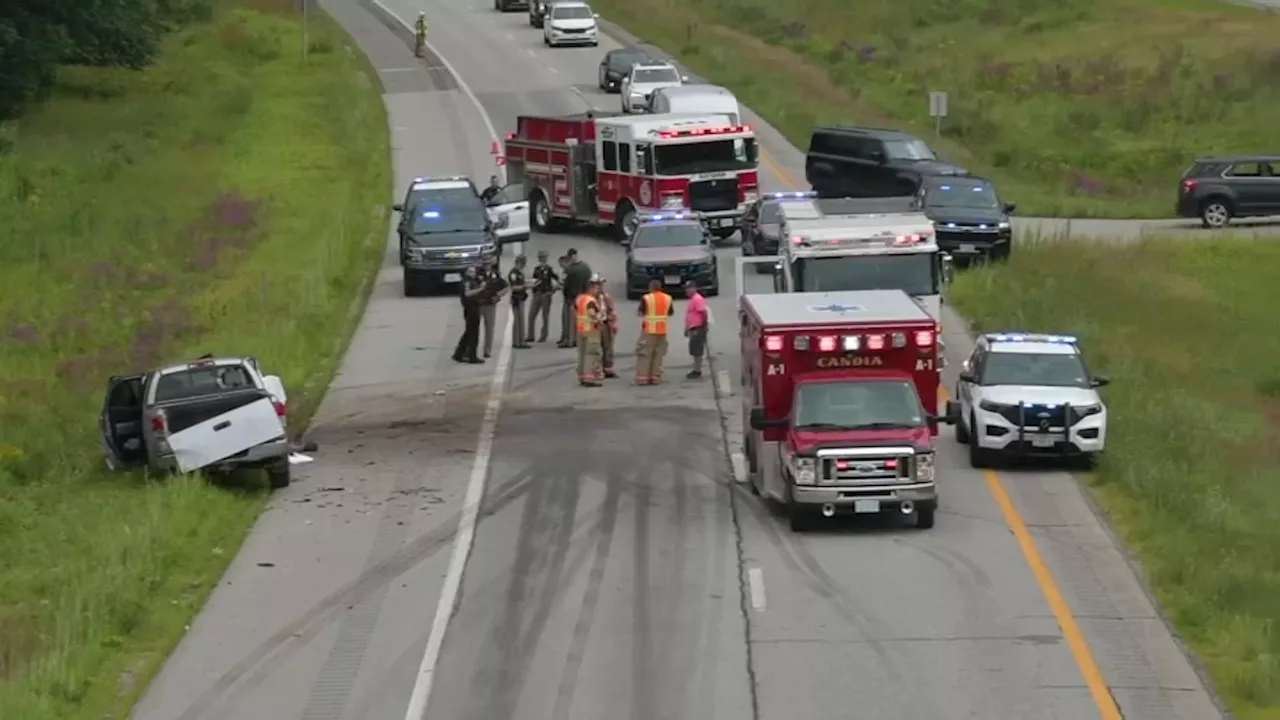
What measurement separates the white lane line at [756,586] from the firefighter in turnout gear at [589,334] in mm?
10940

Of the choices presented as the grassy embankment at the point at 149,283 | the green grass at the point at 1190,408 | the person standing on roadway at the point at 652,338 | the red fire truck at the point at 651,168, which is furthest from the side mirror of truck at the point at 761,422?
the red fire truck at the point at 651,168

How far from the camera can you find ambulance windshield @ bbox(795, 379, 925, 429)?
A: 22734mm

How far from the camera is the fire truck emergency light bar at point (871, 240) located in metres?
29.9

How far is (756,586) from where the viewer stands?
2080 cm

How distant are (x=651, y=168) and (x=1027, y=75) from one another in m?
35.4

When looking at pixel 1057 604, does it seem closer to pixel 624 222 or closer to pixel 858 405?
pixel 858 405

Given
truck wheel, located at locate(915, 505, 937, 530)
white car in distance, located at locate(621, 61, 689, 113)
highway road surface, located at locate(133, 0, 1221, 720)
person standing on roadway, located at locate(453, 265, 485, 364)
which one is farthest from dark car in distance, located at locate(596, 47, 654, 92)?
truck wheel, located at locate(915, 505, 937, 530)

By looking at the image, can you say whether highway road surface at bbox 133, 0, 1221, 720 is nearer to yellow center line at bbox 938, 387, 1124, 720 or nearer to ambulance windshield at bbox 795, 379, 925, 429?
yellow center line at bbox 938, 387, 1124, 720

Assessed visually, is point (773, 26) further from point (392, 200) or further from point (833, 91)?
point (392, 200)

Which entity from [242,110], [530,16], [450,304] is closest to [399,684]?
[450,304]

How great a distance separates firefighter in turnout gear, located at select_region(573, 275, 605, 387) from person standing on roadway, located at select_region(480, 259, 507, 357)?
84.1 inches

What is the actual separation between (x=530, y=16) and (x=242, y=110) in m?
25.2

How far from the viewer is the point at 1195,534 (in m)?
22.5

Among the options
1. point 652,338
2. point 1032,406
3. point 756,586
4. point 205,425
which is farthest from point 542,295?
point 756,586
